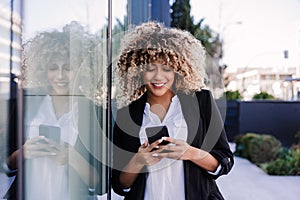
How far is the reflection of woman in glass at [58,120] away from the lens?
598mm

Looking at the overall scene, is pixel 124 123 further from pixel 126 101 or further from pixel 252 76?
pixel 252 76

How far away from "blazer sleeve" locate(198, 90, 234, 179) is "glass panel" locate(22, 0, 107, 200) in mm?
263

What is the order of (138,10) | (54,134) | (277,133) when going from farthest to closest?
(277,133) → (138,10) → (54,134)

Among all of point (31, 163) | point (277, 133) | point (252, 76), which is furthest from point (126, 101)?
point (252, 76)

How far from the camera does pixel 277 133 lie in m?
6.14

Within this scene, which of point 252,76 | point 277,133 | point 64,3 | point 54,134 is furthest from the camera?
point 252,76

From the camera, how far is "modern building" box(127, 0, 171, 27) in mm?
1839

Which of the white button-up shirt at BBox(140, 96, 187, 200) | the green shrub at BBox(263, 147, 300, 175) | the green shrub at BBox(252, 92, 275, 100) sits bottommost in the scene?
the green shrub at BBox(263, 147, 300, 175)

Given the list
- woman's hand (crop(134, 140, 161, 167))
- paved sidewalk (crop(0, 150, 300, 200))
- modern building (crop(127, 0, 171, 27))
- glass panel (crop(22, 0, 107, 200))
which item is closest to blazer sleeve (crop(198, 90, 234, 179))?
woman's hand (crop(134, 140, 161, 167))

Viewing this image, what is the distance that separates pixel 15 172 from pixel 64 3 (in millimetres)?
358

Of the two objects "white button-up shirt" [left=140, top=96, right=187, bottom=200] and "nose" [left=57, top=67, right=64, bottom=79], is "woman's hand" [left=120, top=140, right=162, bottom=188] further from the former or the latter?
"nose" [left=57, top=67, right=64, bottom=79]

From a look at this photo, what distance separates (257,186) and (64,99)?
324cm

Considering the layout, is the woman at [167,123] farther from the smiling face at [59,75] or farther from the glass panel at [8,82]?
the glass panel at [8,82]

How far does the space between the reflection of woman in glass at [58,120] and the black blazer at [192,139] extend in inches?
3.5
